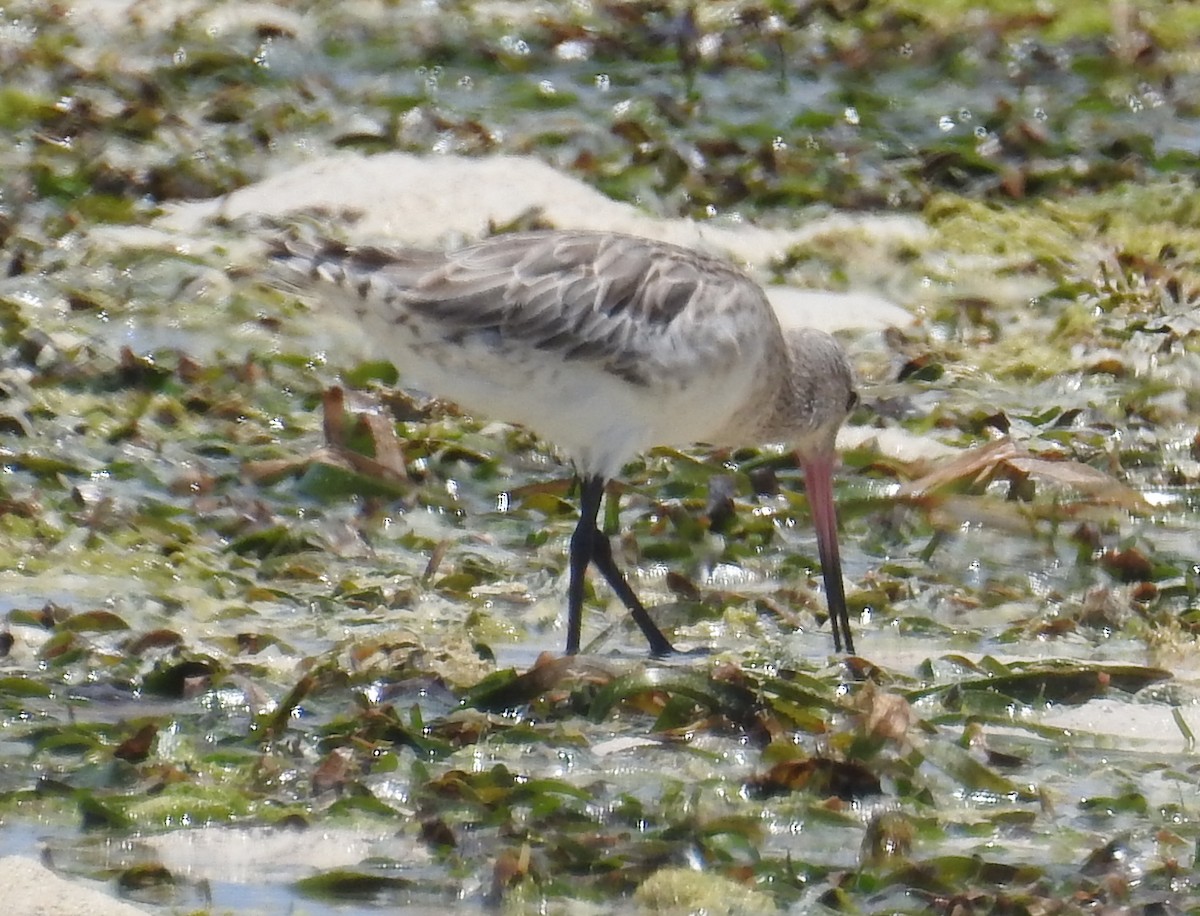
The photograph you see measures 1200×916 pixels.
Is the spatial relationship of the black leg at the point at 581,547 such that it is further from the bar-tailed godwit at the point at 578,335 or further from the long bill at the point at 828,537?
the long bill at the point at 828,537

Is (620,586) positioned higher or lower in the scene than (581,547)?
lower

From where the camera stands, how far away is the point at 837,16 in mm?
12617

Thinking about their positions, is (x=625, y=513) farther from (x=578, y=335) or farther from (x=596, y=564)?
(x=578, y=335)

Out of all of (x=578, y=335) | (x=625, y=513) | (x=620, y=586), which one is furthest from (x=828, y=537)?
(x=578, y=335)

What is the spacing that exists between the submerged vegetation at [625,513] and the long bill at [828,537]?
95mm

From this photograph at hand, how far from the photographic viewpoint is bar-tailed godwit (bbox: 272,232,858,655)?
5.95 metres

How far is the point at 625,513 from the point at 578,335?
1.31 meters

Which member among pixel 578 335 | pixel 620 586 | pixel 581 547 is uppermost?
pixel 578 335

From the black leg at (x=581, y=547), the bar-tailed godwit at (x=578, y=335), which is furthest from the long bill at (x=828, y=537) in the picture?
the black leg at (x=581, y=547)

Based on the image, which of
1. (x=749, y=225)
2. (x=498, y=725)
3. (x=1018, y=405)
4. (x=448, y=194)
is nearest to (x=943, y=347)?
(x=1018, y=405)

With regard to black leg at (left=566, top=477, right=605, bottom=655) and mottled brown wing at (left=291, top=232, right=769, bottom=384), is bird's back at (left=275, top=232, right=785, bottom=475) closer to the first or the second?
mottled brown wing at (left=291, top=232, right=769, bottom=384)

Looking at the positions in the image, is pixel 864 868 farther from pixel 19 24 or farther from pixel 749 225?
pixel 19 24

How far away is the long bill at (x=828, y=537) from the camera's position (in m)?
6.16

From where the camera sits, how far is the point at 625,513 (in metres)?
7.20
